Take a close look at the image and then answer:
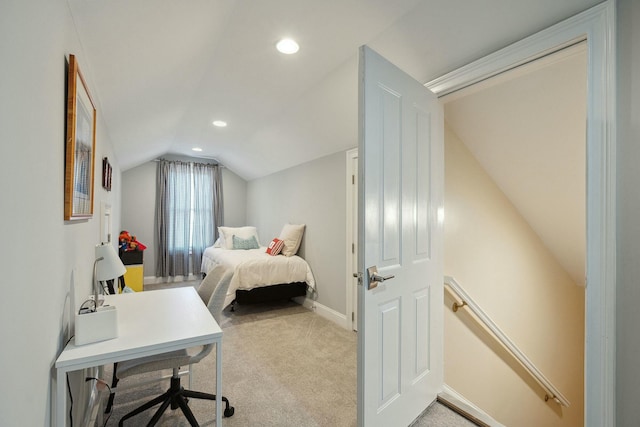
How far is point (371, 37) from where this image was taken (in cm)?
187

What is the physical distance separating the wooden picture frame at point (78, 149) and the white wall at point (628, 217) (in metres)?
Answer: 2.23

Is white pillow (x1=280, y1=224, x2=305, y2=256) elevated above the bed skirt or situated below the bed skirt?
above

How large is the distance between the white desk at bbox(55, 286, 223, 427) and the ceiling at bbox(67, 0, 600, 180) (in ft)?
4.66

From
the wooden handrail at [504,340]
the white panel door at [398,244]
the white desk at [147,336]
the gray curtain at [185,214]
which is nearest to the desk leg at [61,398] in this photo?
the white desk at [147,336]

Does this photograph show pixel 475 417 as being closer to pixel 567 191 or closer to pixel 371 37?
pixel 567 191

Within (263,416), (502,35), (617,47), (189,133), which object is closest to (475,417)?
(263,416)

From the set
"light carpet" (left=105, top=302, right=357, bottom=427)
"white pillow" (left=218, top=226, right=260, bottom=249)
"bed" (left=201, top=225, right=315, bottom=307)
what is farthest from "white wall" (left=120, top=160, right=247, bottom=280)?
"light carpet" (left=105, top=302, right=357, bottom=427)

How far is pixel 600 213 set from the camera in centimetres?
115

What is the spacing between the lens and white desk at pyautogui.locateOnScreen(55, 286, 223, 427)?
1088 millimetres

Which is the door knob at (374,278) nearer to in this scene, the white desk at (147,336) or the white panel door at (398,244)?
the white panel door at (398,244)

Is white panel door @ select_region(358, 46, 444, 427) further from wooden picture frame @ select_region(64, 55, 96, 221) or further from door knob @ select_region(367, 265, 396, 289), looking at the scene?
wooden picture frame @ select_region(64, 55, 96, 221)

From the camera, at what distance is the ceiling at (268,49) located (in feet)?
4.70

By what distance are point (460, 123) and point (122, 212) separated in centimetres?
573

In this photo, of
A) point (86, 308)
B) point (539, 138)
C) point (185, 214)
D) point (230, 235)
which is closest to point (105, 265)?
point (86, 308)
